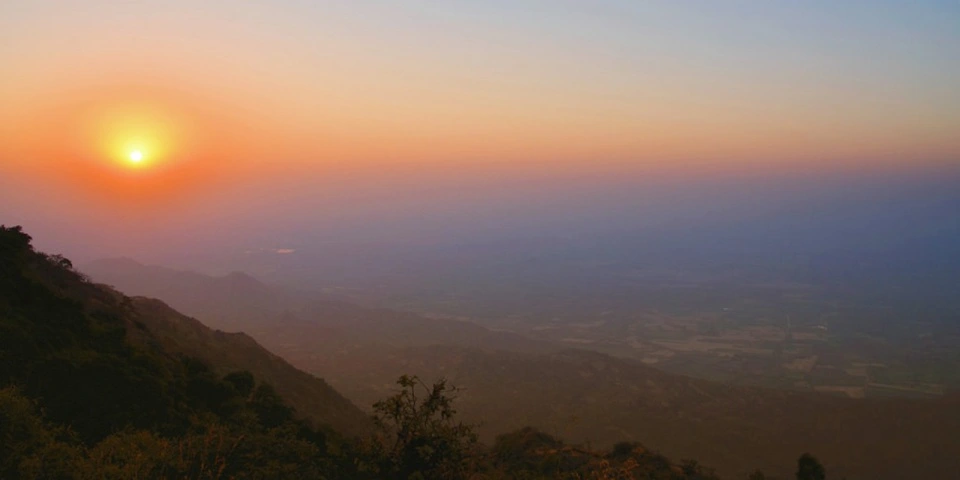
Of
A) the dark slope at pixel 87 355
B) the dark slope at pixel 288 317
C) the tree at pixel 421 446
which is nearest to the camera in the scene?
the tree at pixel 421 446

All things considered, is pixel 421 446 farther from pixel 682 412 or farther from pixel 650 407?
pixel 650 407

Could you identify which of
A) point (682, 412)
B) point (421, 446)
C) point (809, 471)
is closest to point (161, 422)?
point (421, 446)

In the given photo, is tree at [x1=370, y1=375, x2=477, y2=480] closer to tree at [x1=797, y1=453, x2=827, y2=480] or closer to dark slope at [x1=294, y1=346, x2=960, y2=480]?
tree at [x1=797, y1=453, x2=827, y2=480]

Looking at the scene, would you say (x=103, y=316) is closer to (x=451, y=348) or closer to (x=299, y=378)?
(x=299, y=378)

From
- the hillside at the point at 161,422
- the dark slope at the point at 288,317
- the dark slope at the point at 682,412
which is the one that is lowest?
the dark slope at the point at 682,412

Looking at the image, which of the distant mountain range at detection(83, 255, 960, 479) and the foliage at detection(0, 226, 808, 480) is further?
the distant mountain range at detection(83, 255, 960, 479)

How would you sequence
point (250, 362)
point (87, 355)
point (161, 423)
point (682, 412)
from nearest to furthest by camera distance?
point (161, 423), point (87, 355), point (250, 362), point (682, 412)

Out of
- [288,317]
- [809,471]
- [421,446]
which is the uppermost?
[421,446]

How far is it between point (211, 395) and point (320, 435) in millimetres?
3530

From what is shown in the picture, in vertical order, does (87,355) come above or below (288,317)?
above

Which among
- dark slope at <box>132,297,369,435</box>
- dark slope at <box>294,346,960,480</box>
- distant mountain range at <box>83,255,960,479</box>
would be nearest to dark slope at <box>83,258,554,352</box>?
distant mountain range at <box>83,255,960,479</box>

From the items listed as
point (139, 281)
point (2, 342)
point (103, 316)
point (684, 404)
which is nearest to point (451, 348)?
point (684, 404)

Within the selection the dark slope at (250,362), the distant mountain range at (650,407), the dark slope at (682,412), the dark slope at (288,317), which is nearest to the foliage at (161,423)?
the dark slope at (250,362)

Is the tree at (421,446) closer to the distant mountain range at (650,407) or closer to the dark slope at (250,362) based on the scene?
the dark slope at (250,362)
